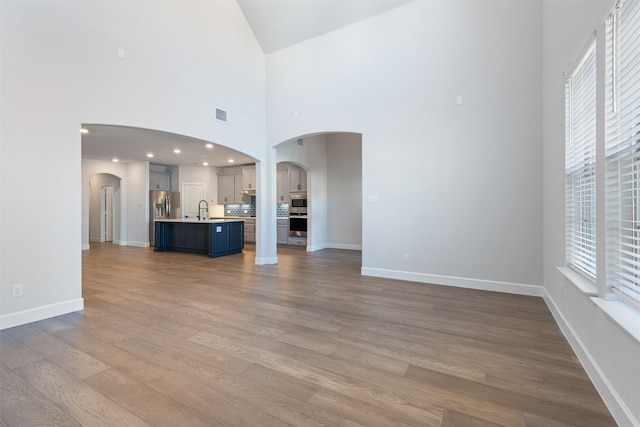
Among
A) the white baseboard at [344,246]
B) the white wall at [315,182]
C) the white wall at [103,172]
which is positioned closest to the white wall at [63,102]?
the white wall at [315,182]

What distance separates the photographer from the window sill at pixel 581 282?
6.21 feet

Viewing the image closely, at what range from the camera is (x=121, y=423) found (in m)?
1.50

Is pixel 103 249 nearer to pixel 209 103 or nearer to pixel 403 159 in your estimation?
pixel 209 103

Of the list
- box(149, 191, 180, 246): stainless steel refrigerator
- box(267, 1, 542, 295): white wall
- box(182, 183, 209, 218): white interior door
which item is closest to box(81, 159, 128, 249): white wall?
box(149, 191, 180, 246): stainless steel refrigerator

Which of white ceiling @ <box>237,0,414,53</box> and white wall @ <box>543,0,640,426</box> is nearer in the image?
white wall @ <box>543,0,640,426</box>

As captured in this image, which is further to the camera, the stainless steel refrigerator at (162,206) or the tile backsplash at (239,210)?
the tile backsplash at (239,210)

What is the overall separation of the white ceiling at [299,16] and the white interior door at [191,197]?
5555mm

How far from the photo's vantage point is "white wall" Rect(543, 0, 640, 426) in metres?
1.47

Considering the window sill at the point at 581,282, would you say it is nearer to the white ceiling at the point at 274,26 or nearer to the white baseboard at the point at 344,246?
the white ceiling at the point at 274,26

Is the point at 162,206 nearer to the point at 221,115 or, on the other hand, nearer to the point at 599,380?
the point at 221,115

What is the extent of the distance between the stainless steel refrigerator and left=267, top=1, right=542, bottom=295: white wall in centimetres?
631

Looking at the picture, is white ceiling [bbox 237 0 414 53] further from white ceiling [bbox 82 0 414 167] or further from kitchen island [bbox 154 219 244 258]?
kitchen island [bbox 154 219 244 258]

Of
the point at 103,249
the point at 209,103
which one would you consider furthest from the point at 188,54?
the point at 103,249

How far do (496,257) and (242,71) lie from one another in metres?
5.29
